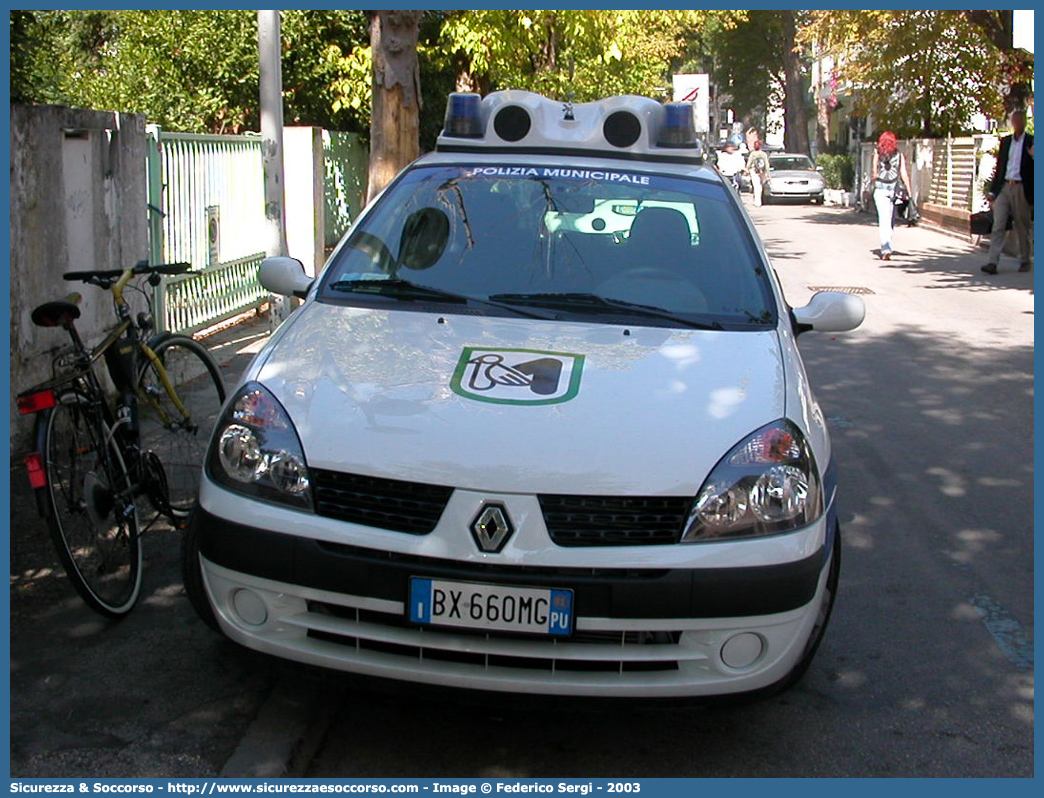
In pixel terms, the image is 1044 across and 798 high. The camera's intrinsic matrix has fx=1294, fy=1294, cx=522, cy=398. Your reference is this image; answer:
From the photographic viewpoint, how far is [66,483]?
4.68m

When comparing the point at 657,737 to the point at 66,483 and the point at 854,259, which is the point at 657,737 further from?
the point at 854,259

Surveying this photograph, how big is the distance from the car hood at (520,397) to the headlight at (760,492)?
2.0 inches

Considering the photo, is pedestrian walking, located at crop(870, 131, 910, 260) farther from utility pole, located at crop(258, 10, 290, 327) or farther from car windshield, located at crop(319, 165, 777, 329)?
car windshield, located at crop(319, 165, 777, 329)

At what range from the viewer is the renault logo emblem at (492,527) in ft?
11.6

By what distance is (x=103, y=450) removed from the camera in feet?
16.2

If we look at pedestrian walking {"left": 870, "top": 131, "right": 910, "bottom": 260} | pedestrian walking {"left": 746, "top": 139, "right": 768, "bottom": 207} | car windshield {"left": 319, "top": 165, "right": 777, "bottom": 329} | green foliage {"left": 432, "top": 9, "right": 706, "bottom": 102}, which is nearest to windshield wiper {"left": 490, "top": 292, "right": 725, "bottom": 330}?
car windshield {"left": 319, "top": 165, "right": 777, "bottom": 329}

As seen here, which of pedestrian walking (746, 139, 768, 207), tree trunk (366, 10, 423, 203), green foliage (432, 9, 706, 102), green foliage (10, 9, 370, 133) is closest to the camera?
tree trunk (366, 10, 423, 203)

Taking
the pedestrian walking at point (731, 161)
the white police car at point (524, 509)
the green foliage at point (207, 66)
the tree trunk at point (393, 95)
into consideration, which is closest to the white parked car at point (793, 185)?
the pedestrian walking at point (731, 161)

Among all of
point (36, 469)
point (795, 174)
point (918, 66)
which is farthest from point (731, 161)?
point (36, 469)

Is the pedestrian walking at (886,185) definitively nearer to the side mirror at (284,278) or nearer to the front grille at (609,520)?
the side mirror at (284,278)

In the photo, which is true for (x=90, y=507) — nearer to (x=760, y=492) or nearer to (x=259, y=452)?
(x=259, y=452)

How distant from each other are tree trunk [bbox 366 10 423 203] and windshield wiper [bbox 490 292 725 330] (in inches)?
329

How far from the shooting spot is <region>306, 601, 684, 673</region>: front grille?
357 cm

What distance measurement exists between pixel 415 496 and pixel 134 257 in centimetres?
568
